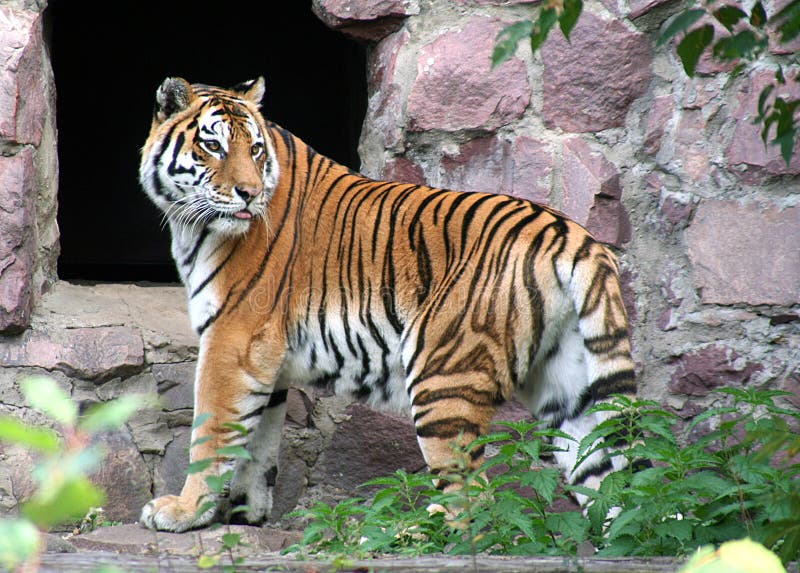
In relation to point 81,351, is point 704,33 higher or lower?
higher

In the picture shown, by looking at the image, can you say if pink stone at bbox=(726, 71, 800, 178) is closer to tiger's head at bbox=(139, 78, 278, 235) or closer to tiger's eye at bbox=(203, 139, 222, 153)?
tiger's head at bbox=(139, 78, 278, 235)

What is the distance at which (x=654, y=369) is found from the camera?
3.87 meters

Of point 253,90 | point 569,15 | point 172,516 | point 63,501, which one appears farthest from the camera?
point 253,90

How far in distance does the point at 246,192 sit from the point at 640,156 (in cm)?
151

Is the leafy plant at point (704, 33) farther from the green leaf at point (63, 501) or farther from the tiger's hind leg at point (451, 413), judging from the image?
the tiger's hind leg at point (451, 413)

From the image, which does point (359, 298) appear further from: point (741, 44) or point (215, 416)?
point (741, 44)

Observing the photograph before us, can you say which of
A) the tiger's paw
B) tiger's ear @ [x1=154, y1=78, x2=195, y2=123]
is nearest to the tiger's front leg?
the tiger's paw

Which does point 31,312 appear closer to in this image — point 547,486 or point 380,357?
point 380,357

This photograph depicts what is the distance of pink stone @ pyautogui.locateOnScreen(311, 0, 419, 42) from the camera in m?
3.97

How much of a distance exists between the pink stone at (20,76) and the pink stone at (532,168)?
1881 millimetres

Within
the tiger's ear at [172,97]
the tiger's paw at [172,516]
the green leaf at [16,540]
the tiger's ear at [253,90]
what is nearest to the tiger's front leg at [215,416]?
the tiger's paw at [172,516]

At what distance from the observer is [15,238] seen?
12.6 ft

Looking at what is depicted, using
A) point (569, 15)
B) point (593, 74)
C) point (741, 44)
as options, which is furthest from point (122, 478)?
point (741, 44)

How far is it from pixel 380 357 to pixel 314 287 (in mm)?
371
